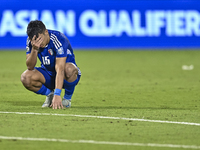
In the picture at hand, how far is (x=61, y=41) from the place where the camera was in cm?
630

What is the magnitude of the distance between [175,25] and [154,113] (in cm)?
1276

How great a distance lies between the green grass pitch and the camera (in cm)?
475

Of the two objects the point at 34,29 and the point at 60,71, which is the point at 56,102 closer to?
the point at 60,71

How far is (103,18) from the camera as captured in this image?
729 inches

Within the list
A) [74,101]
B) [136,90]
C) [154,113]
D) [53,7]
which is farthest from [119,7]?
[154,113]

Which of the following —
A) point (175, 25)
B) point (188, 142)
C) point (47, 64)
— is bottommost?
point (188, 142)

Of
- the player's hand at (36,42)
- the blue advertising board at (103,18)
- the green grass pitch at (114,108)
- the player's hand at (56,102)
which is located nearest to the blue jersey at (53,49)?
the player's hand at (36,42)

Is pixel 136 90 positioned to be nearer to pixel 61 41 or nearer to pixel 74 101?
pixel 74 101

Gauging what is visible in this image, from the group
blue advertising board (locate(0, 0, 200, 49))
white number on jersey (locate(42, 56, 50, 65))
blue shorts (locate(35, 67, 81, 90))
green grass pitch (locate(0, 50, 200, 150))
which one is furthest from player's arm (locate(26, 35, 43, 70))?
blue advertising board (locate(0, 0, 200, 49))

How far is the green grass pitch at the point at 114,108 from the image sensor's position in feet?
15.6

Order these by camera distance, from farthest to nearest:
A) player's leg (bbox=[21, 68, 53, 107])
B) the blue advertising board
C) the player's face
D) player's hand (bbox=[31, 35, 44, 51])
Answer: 1. the blue advertising board
2. player's leg (bbox=[21, 68, 53, 107])
3. the player's face
4. player's hand (bbox=[31, 35, 44, 51])

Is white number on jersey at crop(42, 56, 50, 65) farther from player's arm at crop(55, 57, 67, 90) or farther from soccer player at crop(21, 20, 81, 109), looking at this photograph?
player's arm at crop(55, 57, 67, 90)

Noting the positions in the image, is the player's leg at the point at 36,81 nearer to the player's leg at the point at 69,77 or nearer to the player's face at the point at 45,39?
the player's leg at the point at 69,77

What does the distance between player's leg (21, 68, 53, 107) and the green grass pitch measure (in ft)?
0.81
